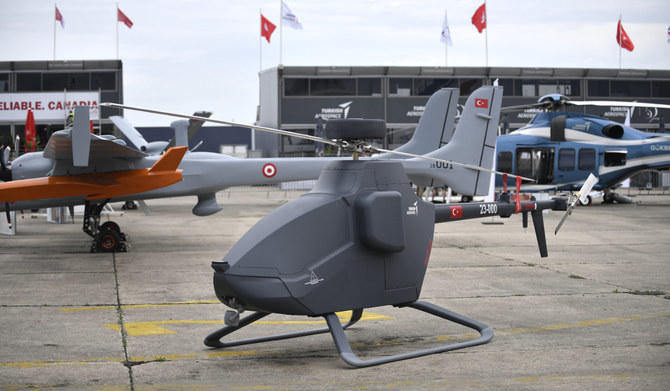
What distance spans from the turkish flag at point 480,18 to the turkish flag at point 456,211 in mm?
47019

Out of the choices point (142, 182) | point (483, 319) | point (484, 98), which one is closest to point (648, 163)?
point (484, 98)

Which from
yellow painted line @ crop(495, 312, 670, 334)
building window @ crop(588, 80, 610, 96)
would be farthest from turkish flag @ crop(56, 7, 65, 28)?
yellow painted line @ crop(495, 312, 670, 334)

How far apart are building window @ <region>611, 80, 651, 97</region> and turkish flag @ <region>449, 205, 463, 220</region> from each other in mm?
51868

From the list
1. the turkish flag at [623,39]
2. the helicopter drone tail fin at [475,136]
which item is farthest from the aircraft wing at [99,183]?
the turkish flag at [623,39]

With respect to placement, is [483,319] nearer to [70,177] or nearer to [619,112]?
[70,177]

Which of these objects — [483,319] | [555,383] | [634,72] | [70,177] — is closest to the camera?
[555,383]

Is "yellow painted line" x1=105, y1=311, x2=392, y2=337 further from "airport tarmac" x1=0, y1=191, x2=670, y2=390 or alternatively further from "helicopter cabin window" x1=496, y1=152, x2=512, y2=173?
"helicopter cabin window" x1=496, y1=152, x2=512, y2=173

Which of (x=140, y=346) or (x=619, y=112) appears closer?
(x=140, y=346)

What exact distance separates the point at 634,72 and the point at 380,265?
53427 mm

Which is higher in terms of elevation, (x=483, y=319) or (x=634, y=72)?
(x=634, y=72)

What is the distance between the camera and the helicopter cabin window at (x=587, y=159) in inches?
1038

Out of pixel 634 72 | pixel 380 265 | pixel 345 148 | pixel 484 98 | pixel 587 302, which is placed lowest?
pixel 587 302

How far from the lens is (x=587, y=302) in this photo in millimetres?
9047

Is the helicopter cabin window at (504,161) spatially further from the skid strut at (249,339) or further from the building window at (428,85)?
the building window at (428,85)
